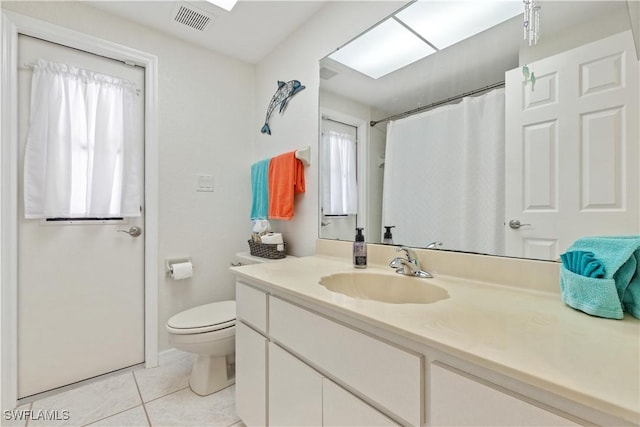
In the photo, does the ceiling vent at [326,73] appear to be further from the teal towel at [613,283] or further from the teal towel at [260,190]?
the teal towel at [613,283]

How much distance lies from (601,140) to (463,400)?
0.83m

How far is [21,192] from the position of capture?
1489 mm

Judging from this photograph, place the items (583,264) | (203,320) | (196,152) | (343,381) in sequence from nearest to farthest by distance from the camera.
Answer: (583,264) → (343,381) → (203,320) → (196,152)

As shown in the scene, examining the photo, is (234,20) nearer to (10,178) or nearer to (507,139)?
(10,178)

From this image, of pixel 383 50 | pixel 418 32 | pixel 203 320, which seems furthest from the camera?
pixel 203 320

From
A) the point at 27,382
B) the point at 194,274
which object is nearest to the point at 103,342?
the point at 27,382

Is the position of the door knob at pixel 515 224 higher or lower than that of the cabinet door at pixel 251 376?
higher

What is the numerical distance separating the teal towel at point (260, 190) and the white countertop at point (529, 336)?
1.17 m

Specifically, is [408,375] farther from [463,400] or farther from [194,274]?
[194,274]

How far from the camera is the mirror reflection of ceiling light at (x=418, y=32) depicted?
1.06 meters

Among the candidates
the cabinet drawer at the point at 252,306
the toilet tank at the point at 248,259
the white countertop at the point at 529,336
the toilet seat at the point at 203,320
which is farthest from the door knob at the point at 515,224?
the toilet seat at the point at 203,320

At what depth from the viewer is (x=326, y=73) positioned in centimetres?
168

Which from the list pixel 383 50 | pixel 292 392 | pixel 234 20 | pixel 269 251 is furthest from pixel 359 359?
pixel 234 20

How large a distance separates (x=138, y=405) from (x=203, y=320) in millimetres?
526
